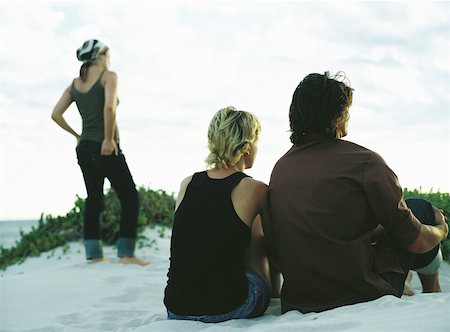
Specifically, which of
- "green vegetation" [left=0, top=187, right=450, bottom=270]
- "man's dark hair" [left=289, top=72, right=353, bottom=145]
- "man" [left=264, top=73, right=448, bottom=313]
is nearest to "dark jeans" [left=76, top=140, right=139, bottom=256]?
"green vegetation" [left=0, top=187, right=450, bottom=270]

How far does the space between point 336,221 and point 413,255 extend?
0.53 metres

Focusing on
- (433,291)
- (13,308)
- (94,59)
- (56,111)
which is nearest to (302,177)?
(433,291)

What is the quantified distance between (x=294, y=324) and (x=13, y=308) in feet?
9.91

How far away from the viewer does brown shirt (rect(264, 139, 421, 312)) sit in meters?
3.41

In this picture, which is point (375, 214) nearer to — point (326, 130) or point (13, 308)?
point (326, 130)

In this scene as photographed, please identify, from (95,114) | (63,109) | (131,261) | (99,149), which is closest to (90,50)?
(95,114)

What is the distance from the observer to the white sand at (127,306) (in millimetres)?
3068

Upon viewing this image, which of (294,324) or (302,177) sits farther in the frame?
(302,177)

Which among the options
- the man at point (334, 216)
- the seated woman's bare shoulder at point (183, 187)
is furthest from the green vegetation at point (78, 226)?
the man at point (334, 216)

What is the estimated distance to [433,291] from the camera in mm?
4188

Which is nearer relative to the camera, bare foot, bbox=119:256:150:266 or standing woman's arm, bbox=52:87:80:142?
bare foot, bbox=119:256:150:266

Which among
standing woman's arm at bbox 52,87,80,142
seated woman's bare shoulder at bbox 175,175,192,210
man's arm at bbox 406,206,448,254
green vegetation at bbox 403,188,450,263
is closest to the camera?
man's arm at bbox 406,206,448,254

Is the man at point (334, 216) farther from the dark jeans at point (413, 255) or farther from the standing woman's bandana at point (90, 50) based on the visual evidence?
the standing woman's bandana at point (90, 50)

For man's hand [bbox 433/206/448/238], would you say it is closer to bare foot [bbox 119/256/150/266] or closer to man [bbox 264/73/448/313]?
man [bbox 264/73/448/313]
